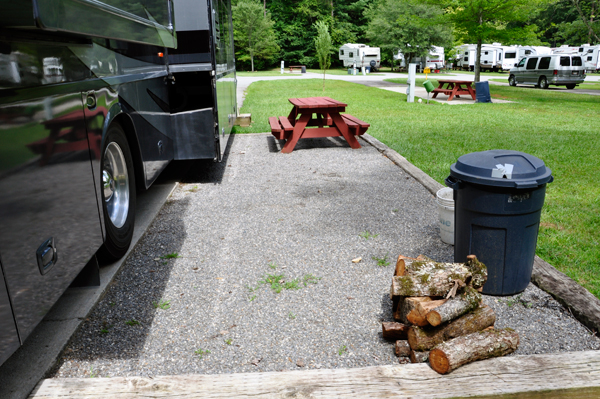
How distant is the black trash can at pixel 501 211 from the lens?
9.93ft

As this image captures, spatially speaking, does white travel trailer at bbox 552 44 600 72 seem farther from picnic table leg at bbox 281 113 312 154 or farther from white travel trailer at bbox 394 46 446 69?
picnic table leg at bbox 281 113 312 154

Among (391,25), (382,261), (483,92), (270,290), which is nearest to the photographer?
(270,290)

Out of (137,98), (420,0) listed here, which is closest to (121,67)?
(137,98)

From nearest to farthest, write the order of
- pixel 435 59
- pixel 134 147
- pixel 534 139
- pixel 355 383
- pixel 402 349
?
pixel 355 383, pixel 402 349, pixel 134 147, pixel 534 139, pixel 435 59

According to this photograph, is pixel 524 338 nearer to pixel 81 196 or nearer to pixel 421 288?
pixel 421 288

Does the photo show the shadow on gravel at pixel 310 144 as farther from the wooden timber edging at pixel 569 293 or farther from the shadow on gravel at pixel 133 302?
the wooden timber edging at pixel 569 293

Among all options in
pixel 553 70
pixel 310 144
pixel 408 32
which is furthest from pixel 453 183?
pixel 408 32

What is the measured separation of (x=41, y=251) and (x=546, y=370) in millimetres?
2514

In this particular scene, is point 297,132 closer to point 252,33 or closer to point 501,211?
point 501,211

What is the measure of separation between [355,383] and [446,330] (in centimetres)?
67

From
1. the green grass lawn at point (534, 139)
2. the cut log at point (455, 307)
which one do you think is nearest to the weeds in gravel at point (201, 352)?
the cut log at point (455, 307)

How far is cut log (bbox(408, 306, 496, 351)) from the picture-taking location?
2.65 meters

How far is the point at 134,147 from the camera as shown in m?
4.36

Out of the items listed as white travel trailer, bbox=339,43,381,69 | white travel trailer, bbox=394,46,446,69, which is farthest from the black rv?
white travel trailer, bbox=394,46,446,69
